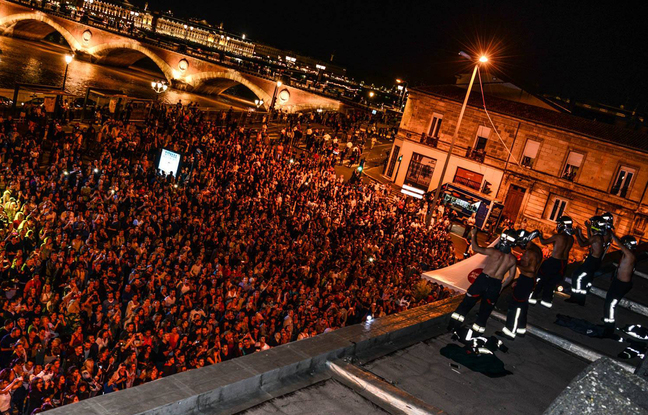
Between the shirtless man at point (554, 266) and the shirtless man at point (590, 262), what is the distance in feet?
1.67

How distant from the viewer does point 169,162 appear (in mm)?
22203

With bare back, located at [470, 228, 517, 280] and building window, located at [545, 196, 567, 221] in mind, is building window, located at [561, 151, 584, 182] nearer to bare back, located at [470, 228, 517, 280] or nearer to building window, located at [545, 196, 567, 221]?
building window, located at [545, 196, 567, 221]

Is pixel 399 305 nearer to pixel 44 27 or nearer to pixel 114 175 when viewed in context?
pixel 114 175

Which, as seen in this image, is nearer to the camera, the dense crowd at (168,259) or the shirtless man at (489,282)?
the shirtless man at (489,282)

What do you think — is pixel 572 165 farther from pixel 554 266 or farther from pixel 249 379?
pixel 249 379

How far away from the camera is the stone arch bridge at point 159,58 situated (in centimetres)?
6575

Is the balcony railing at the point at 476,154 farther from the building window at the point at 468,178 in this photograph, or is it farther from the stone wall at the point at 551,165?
the building window at the point at 468,178

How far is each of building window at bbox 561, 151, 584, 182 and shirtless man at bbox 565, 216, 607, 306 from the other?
27295 millimetres

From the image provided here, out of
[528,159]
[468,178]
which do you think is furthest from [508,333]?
[468,178]

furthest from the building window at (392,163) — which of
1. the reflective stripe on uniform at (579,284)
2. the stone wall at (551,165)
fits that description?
the reflective stripe on uniform at (579,284)

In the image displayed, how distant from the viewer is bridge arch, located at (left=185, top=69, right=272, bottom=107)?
231ft

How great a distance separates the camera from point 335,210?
22.5 metres

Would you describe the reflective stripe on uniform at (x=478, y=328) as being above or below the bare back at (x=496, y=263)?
below

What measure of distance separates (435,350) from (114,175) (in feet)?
48.8
